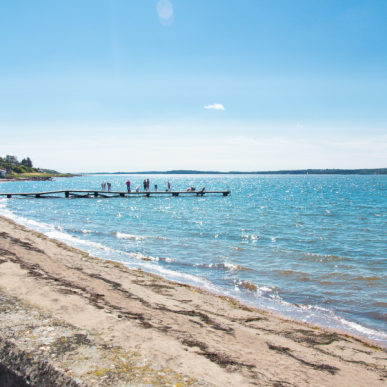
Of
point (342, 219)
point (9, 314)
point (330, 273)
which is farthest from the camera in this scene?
point (342, 219)

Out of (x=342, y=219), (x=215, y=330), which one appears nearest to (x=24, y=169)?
(x=342, y=219)

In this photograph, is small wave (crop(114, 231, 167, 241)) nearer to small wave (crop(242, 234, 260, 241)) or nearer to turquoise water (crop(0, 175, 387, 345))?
turquoise water (crop(0, 175, 387, 345))

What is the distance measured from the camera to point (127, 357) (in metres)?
4.14

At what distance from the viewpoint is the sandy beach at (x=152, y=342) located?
3709 mm

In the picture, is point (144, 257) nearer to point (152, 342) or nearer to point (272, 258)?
point (272, 258)

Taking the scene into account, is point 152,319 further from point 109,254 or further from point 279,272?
point 109,254

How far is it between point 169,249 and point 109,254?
3.12 m

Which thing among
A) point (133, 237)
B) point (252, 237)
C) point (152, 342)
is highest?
point (152, 342)

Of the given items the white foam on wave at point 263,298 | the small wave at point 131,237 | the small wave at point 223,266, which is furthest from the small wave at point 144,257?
the small wave at point 131,237

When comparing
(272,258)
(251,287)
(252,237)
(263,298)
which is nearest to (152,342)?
(263,298)

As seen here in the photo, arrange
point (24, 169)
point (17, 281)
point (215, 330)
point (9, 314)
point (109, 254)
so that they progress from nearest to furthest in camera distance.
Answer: point (9, 314) → point (215, 330) → point (17, 281) → point (109, 254) → point (24, 169)

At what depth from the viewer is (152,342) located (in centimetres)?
489

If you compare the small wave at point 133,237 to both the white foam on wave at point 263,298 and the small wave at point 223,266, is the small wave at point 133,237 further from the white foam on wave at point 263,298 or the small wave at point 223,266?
the small wave at point 223,266

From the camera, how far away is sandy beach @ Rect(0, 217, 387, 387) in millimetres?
3709
